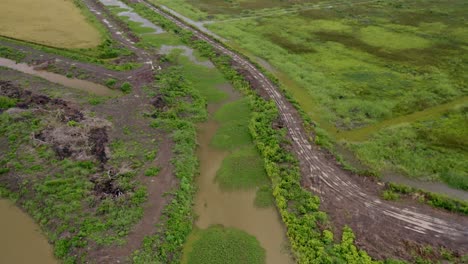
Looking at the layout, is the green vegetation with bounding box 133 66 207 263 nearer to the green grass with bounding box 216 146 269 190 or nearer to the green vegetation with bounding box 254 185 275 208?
the green grass with bounding box 216 146 269 190

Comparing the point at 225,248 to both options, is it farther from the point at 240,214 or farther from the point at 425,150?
the point at 425,150

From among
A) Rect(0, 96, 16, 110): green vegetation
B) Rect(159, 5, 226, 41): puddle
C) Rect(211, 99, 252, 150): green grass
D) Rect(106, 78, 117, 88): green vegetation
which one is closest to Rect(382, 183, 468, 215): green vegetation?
Rect(211, 99, 252, 150): green grass

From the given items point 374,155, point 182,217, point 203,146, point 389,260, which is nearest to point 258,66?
point 203,146

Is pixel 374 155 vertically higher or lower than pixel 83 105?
higher

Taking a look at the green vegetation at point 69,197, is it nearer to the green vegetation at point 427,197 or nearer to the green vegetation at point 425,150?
the green vegetation at point 427,197

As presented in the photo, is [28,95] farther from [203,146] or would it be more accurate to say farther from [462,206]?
[462,206]

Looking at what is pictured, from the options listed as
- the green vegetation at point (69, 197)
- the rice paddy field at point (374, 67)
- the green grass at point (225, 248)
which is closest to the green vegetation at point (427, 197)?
the rice paddy field at point (374, 67)
